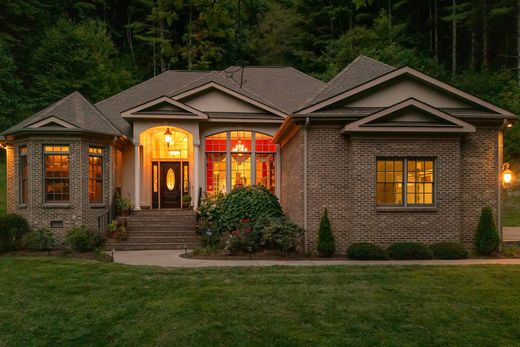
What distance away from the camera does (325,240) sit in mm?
13031

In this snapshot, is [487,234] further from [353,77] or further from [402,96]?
[353,77]

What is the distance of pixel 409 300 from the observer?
8.40 meters

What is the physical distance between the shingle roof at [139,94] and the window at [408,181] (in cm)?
1078

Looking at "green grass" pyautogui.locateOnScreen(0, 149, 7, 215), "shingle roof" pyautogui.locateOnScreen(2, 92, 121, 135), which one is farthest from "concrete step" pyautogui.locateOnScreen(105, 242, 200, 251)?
"green grass" pyautogui.locateOnScreen(0, 149, 7, 215)

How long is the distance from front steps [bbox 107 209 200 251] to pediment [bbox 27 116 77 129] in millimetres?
3678

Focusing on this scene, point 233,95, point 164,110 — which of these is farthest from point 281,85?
point 164,110

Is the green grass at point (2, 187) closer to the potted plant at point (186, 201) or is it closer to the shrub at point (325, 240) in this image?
the potted plant at point (186, 201)

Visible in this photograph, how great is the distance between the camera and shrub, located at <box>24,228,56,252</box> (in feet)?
46.0

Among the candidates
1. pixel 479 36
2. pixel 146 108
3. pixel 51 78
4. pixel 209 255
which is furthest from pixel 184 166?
pixel 479 36

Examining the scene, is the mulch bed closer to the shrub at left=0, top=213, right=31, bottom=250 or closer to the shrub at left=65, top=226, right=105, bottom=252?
the shrub at left=65, top=226, right=105, bottom=252

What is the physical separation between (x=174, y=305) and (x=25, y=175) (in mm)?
10977

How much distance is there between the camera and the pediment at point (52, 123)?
51.1ft

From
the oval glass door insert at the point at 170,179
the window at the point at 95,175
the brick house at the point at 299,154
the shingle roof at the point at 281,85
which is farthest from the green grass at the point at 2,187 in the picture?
the shingle roof at the point at 281,85

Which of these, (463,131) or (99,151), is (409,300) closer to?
(463,131)
